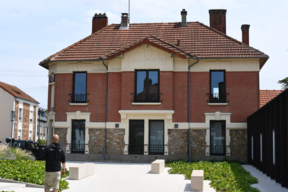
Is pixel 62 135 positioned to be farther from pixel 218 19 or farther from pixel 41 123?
pixel 41 123

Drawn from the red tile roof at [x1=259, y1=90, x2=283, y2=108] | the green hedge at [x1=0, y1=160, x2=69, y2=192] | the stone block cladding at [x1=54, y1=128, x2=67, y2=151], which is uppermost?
the red tile roof at [x1=259, y1=90, x2=283, y2=108]

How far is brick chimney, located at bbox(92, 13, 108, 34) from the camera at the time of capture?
92.7 feet

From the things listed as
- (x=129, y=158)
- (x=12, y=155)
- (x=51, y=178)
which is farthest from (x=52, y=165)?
(x=129, y=158)

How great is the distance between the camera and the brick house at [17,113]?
157ft

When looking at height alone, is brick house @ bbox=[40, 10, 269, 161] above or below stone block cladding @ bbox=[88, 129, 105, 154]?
above

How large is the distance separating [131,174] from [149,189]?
4472 millimetres

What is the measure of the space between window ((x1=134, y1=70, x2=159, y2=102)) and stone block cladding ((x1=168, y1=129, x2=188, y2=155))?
239cm

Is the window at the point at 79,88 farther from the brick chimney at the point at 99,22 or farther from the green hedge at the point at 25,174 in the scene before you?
the green hedge at the point at 25,174

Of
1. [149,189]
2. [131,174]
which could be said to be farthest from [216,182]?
[131,174]

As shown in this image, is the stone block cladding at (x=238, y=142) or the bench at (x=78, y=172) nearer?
the bench at (x=78, y=172)

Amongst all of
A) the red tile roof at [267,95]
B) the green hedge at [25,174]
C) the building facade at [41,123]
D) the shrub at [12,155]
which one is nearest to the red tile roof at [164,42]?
the red tile roof at [267,95]

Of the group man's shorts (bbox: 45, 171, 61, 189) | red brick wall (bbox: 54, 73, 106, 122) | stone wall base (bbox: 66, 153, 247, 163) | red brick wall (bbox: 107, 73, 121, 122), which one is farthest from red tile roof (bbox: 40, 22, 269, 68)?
man's shorts (bbox: 45, 171, 61, 189)

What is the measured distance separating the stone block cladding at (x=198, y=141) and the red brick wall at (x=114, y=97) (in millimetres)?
4873

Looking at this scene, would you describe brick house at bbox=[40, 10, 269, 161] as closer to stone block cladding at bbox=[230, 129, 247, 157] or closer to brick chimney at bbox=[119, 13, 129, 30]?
stone block cladding at bbox=[230, 129, 247, 157]
